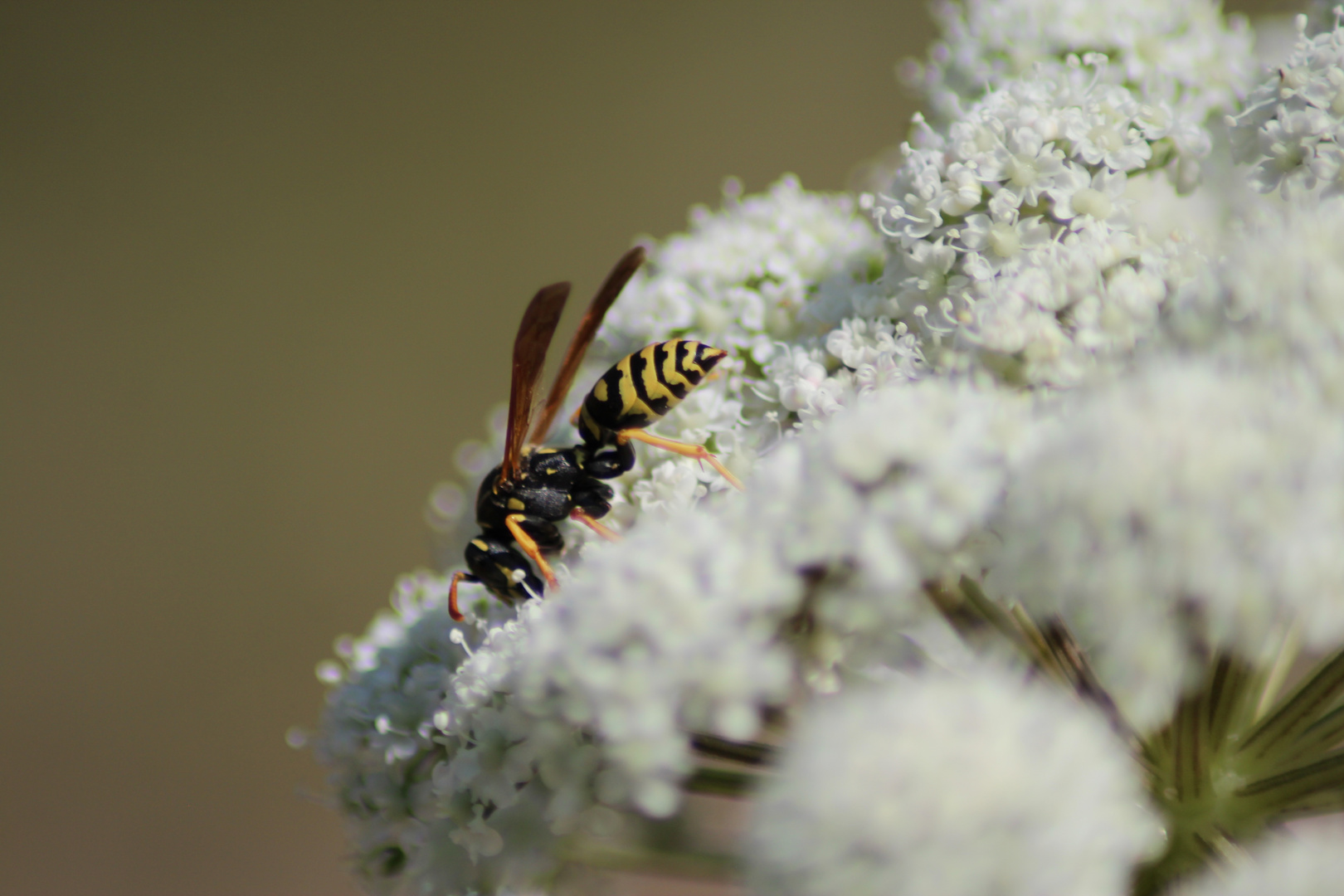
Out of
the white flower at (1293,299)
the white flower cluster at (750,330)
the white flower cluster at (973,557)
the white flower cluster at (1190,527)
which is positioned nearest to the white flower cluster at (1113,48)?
the white flower cluster at (973,557)

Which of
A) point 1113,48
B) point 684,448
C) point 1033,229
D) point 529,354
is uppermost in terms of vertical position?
point 1113,48

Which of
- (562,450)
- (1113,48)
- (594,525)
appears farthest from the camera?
(562,450)

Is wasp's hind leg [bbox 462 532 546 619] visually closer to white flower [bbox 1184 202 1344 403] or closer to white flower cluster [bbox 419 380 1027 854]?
white flower cluster [bbox 419 380 1027 854]

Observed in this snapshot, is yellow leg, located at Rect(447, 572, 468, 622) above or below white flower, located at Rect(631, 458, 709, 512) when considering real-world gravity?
below

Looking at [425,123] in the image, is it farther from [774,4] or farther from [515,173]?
[774,4]

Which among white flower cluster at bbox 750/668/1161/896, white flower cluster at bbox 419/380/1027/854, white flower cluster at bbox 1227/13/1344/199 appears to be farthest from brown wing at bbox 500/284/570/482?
white flower cluster at bbox 1227/13/1344/199

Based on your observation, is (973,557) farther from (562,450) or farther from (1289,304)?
(562,450)

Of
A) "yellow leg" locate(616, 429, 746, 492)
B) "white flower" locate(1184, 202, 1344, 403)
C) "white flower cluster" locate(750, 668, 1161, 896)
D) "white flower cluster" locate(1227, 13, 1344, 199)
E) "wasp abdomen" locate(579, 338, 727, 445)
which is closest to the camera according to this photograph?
"white flower cluster" locate(750, 668, 1161, 896)

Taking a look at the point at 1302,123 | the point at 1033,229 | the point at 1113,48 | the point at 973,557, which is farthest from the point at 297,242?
the point at 973,557
